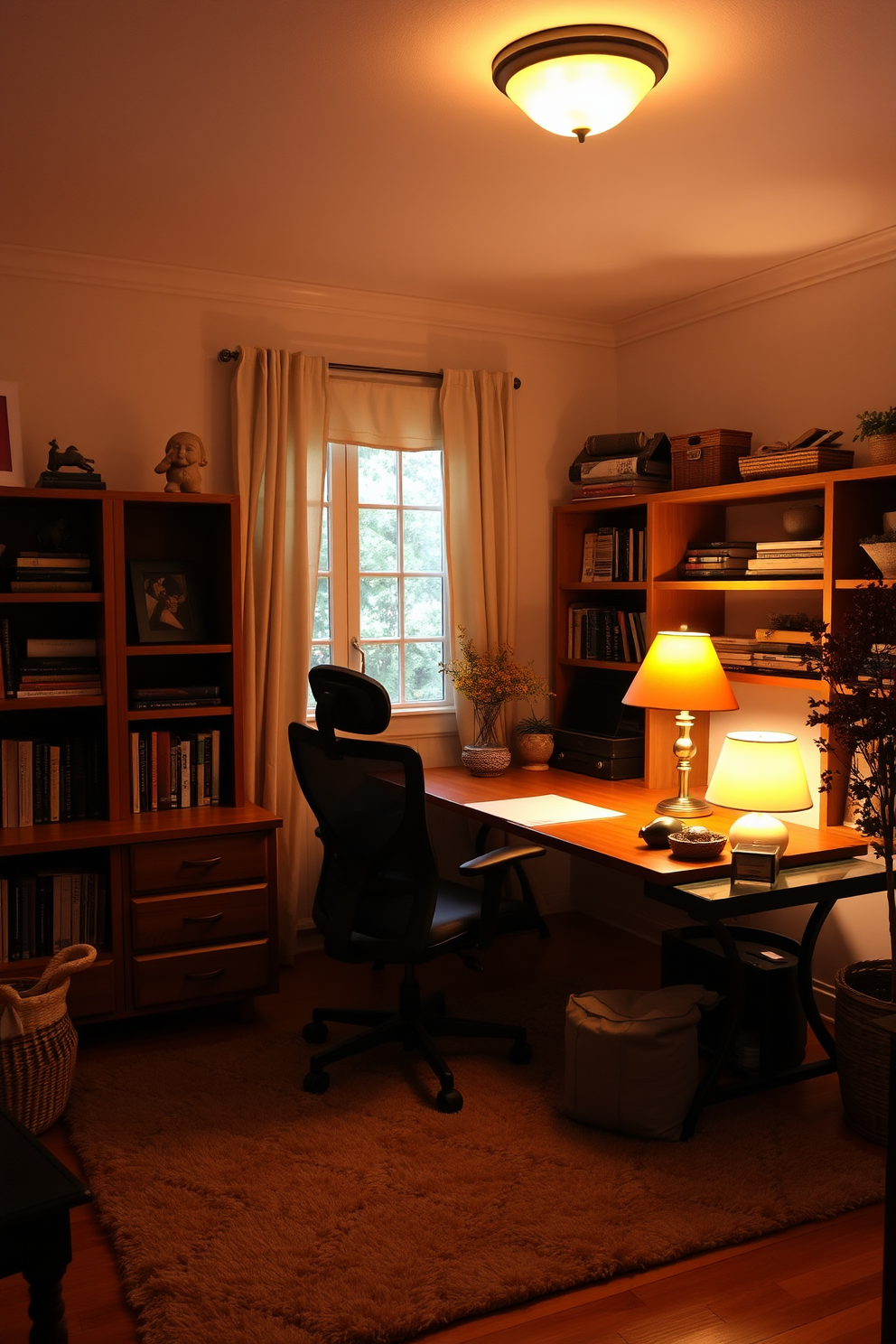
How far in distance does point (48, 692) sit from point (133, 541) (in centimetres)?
70

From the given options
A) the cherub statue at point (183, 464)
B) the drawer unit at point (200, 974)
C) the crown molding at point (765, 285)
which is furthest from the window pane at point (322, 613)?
the crown molding at point (765, 285)

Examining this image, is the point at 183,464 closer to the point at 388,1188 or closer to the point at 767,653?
the point at 767,653

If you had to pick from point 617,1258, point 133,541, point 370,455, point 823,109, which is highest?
point 823,109

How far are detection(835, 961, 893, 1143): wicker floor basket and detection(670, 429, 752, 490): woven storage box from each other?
6.09 ft

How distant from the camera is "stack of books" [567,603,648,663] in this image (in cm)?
435

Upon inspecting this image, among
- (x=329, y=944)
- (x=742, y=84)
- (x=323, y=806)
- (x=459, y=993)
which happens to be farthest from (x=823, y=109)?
(x=459, y=993)

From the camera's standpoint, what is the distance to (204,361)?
4016 mm

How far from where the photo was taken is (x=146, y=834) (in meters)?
3.40

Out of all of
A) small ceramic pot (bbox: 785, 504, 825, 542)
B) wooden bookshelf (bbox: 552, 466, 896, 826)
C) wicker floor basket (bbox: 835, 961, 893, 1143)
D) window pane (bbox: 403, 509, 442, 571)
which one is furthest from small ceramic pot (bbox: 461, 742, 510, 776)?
wicker floor basket (bbox: 835, 961, 893, 1143)

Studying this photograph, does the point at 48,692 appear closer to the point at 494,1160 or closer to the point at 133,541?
the point at 133,541

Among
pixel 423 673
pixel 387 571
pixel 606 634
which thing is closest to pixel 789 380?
pixel 606 634

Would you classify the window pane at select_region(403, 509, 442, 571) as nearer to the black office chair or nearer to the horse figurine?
the horse figurine

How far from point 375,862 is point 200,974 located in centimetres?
92

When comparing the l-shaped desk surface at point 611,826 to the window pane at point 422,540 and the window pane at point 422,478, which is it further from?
the window pane at point 422,478
